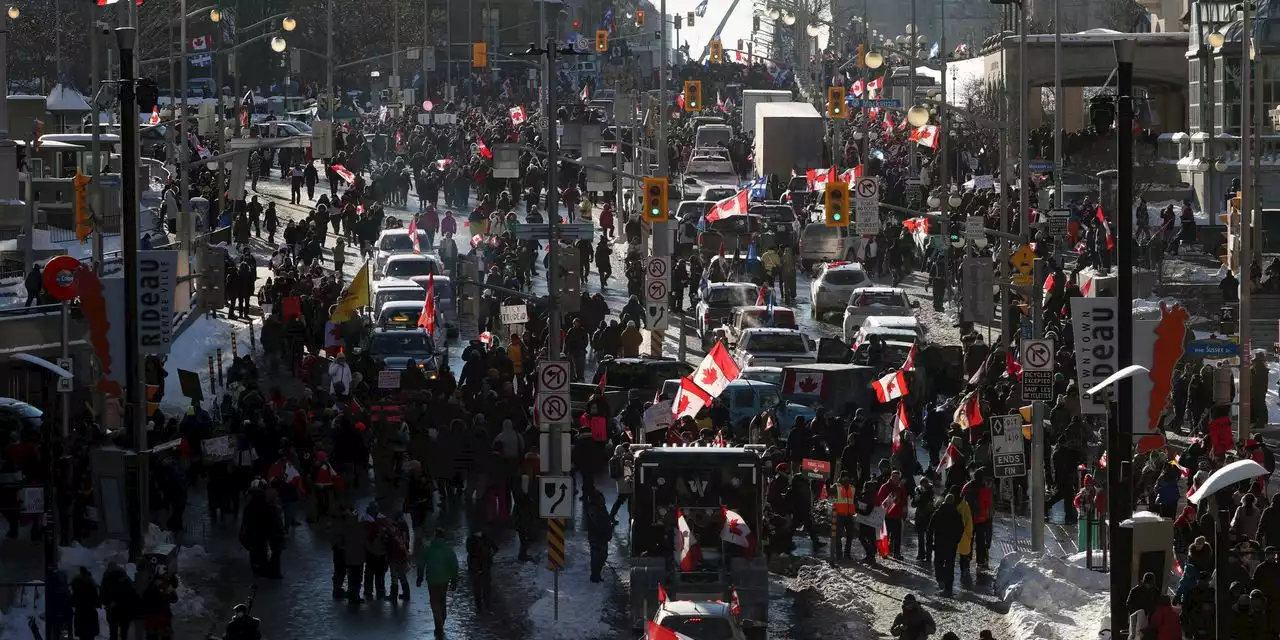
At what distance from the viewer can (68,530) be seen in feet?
89.0

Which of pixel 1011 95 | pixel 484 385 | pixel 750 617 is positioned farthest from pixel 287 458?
pixel 1011 95

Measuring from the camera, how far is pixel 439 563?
23.4m

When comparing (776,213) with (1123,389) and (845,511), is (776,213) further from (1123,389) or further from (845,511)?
(1123,389)

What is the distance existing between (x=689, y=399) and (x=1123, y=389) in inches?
383

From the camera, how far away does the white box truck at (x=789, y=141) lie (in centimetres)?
7000

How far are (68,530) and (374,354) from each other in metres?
11.9

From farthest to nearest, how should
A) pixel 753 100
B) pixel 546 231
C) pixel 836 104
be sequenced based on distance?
1. pixel 753 100
2. pixel 836 104
3. pixel 546 231

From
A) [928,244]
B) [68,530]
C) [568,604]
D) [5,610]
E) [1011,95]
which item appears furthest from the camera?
[1011,95]

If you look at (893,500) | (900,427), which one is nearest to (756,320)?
(900,427)

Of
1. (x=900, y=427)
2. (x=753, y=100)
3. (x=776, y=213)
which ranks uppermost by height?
(x=753, y=100)

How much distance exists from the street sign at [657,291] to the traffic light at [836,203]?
22.8 feet

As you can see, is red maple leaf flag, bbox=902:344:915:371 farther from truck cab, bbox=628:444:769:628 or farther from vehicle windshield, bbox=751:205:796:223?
vehicle windshield, bbox=751:205:796:223

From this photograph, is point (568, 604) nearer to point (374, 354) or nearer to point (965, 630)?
point (965, 630)

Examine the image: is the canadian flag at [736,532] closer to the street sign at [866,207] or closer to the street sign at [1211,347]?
the street sign at [1211,347]
